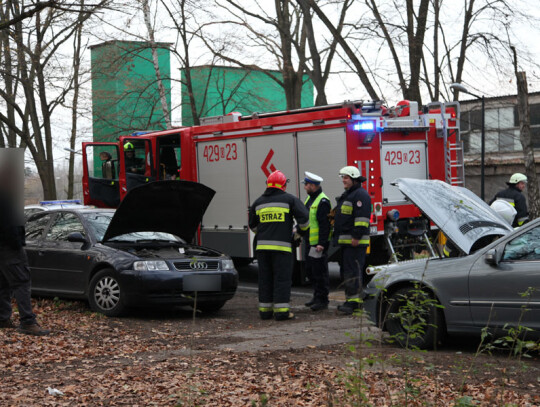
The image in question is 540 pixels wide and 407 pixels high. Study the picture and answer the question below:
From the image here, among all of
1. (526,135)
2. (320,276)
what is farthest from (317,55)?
(320,276)

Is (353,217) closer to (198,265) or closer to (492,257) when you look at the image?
(198,265)

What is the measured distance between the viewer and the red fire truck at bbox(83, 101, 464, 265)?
12.5m

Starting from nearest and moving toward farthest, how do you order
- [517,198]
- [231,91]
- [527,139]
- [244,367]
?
[244,367] < [517,198] < [527,139] < [231,91]

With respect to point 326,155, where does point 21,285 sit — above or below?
below

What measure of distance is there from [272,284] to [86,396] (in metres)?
4.54

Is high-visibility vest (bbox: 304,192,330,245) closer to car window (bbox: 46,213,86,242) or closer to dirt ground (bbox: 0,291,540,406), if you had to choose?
dirt ground (bbox: 0,291,540,406)

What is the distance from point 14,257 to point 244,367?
3.23 m

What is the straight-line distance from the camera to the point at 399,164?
512 inches

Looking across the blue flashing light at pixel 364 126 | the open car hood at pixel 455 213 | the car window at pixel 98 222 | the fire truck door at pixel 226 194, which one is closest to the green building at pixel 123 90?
the fire truck door at pixel 226 194

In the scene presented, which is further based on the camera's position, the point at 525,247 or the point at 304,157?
the point at 304,157

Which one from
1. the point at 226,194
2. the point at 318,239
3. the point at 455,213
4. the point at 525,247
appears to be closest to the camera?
the point at 525,247

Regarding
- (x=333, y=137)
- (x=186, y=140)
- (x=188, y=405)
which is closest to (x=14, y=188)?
(x=188, y=405)

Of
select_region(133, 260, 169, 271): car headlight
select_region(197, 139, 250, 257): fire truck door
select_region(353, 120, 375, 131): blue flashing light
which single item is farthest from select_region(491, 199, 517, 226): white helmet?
select_region(133, 260, 169, 271): car headlight

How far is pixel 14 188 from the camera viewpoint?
8820 mm
